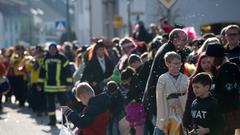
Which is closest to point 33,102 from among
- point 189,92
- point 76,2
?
point 189,92

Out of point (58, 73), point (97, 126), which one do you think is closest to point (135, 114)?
point (97, 126)

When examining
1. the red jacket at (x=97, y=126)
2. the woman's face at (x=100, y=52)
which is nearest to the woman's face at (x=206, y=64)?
the red jacket at (x=97, y=126)

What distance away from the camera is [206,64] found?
9086 mm

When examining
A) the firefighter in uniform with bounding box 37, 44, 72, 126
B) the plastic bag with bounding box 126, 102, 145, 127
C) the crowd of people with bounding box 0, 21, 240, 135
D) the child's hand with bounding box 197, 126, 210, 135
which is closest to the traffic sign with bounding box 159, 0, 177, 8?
the crowd of people with bounding box 0, 21, 240, 135

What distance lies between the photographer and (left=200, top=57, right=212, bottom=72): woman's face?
356 inches

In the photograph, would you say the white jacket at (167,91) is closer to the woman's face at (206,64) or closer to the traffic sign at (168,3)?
the woman's face at (206,64)

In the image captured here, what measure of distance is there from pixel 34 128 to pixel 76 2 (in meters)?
48.7

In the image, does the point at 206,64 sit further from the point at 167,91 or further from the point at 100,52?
the point at 100,52

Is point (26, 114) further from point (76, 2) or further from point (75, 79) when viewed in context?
point (76, 2)

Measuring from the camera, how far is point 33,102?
2084 centimetres

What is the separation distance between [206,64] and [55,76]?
8536 mm

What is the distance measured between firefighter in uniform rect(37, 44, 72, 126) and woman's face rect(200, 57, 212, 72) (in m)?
8.28

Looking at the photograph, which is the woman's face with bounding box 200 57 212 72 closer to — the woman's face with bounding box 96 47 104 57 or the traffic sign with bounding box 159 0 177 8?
the woman's face with bounding box 96 47 104 57

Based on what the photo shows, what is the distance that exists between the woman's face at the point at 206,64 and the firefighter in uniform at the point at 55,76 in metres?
8.28
